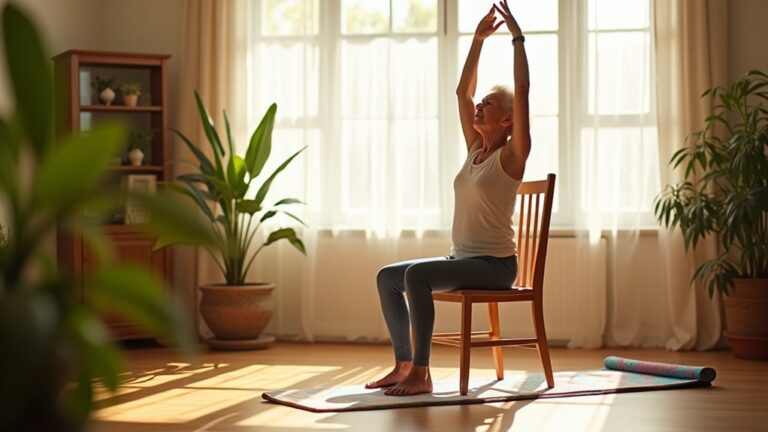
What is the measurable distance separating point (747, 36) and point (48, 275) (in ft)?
16.2

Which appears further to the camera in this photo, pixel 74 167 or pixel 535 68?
pixel 535 68

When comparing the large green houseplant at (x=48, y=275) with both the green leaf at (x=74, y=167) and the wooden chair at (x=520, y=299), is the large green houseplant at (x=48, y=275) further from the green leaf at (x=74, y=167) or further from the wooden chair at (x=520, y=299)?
the wooden chair at (x=520, y=299)

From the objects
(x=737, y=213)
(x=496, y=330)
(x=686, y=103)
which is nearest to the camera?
(x=496, y=330)

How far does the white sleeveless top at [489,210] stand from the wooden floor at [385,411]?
62cm

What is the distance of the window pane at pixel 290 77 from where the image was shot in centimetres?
587

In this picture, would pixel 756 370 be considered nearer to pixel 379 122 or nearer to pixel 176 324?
pixel 379 122

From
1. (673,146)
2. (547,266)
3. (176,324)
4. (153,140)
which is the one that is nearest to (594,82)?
(673,146)

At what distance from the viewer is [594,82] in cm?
556

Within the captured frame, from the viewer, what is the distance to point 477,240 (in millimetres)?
4020

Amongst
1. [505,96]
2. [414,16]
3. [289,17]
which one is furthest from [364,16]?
[505,96]

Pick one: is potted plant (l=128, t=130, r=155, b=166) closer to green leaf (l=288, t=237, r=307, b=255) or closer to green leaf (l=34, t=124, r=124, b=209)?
green leaf (l=288, t=237, r=307, b=255)

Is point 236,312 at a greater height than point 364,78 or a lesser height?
lesser

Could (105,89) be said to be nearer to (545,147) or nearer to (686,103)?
(545,147)

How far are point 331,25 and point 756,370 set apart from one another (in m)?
2.94
